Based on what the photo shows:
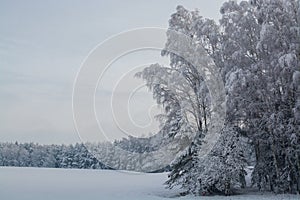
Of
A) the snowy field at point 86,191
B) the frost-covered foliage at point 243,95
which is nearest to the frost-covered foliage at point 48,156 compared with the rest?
the snowy field at point 86,191

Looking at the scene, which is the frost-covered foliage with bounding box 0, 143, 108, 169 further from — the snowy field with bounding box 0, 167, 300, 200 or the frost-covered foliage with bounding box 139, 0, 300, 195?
the frost-covered foliage with bounding box 139, 0, 300, 195

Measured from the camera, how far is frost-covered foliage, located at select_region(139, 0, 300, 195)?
63.5 feet

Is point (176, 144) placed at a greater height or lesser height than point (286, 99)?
lesser

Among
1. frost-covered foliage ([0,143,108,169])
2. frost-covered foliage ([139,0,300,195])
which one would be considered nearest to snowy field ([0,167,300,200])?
frost-covered foliage ([139,0,300,195])

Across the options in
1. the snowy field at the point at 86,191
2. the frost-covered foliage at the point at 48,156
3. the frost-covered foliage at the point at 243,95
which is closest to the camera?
the frost-covered foliage at the point at 243,95

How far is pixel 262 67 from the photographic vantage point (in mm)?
20031

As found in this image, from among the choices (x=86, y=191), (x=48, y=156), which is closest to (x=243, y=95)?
(x=86, y=191)

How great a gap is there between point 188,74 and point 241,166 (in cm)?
642

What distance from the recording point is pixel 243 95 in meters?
20.4

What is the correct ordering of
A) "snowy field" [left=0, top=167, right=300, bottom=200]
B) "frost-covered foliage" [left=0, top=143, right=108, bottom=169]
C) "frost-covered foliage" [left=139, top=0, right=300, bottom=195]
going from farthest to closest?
"frost-covered foliage" [left=0, top=143, right=108, bottom=169] → "snowy field" [left=0, top=167, right=300, bottom=200] → "frost-covered foliage" [left=139, top=0, right=300, bottom=195]

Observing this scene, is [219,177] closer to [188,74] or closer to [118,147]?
[188,74]

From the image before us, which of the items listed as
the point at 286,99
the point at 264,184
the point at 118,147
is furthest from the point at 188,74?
the point at 118,147

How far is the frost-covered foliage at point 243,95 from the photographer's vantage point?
1936 cm

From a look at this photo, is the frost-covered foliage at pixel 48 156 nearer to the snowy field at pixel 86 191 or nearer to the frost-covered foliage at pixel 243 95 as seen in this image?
the snowy field at pixel 86 191
